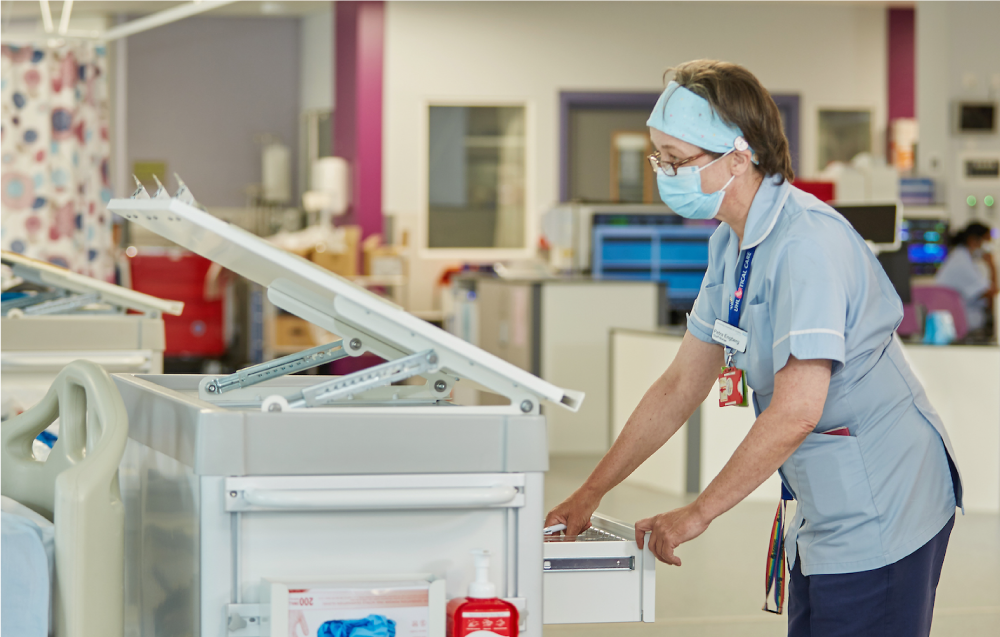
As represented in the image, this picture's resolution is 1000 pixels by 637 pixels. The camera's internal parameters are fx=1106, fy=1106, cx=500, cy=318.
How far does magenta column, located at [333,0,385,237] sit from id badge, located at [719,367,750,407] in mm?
8071

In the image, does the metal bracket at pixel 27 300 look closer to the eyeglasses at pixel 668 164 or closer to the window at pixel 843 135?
the eyeglasses at pixel 668 164

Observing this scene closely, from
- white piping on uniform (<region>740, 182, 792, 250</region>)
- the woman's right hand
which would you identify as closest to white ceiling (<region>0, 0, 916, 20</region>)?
white piping on uniform (<region>740, 182, 792, 250</region>)

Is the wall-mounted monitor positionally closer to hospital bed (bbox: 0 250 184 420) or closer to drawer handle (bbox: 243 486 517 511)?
hospital bed (bbox: 0 250 184 420)

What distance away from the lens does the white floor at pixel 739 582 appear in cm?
296

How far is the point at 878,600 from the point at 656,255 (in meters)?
5.83

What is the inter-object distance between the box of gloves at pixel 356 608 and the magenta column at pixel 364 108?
8.52 metres

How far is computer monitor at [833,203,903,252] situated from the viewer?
16.3 ft

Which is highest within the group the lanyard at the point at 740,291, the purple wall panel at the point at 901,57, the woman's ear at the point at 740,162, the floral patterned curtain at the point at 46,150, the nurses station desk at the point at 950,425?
the purple wall panel at the point at 901,57

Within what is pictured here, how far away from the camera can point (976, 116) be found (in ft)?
28.5

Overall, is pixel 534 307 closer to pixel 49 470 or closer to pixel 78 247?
pixel 78 247

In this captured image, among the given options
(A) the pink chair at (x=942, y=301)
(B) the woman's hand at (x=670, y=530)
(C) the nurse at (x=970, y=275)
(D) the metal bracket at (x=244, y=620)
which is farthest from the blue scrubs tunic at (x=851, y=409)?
(C) the nurse at (x=970, y=275)

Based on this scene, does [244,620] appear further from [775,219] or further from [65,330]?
[65,330]

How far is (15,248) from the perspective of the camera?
526cm

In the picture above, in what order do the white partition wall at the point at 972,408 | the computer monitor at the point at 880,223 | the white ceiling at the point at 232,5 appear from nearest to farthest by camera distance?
the white partition wall at the point at 972,408 < the computer monitor at the point at 880,223 < the white ceiling at the point at 232,5
